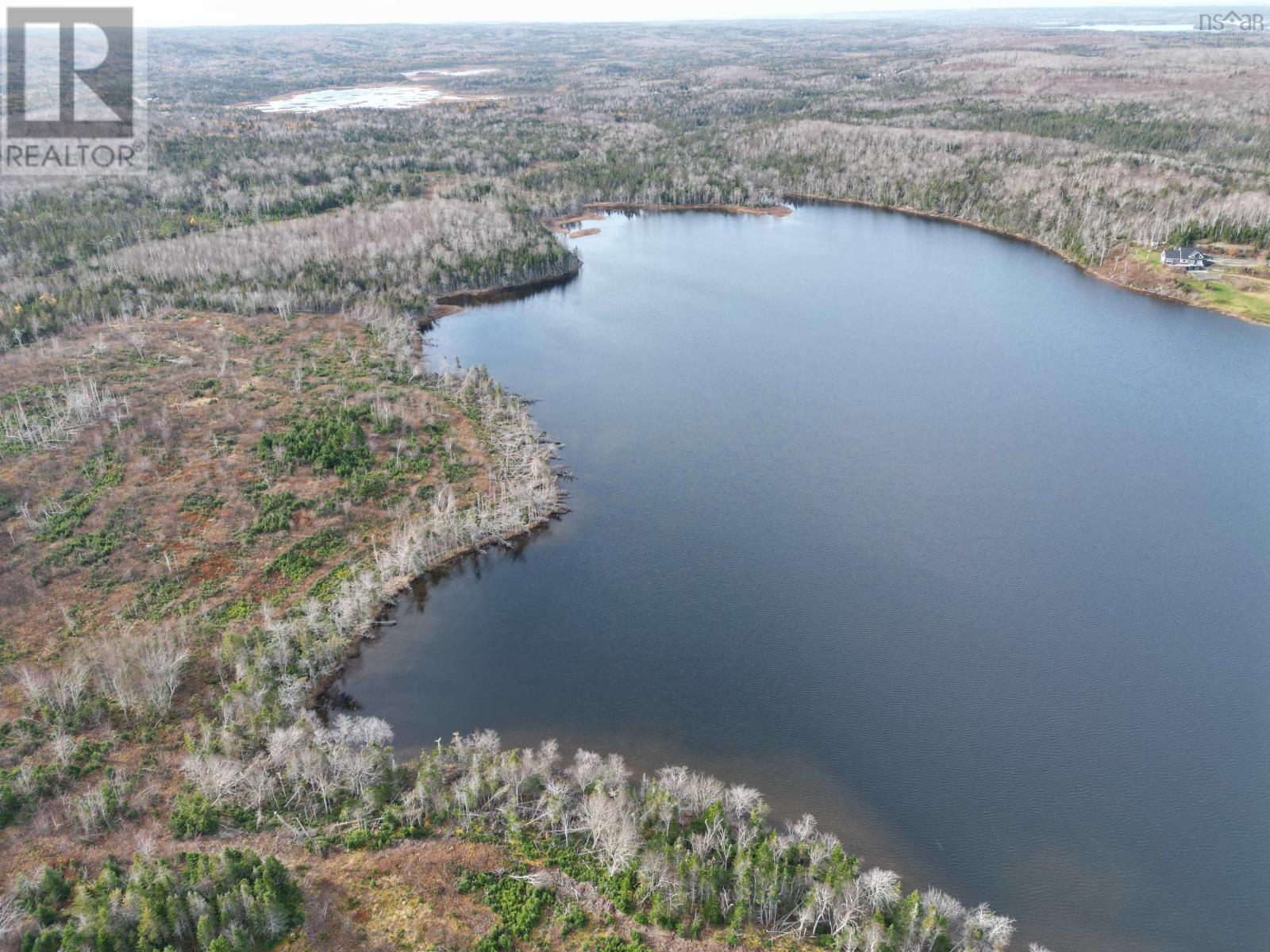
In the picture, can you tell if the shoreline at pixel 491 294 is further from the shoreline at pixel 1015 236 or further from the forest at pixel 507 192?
the shoreline at pixel 1015 236

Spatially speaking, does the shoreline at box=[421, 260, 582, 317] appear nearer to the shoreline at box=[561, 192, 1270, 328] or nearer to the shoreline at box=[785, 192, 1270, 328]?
the shoreline at box=[561, 192, 1270, 328]

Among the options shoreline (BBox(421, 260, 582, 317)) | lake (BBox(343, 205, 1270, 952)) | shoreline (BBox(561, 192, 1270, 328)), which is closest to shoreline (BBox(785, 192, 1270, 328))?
shoreline (BBox(561, 192, 1270, 328))

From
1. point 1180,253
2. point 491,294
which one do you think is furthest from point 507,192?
point 1180,253

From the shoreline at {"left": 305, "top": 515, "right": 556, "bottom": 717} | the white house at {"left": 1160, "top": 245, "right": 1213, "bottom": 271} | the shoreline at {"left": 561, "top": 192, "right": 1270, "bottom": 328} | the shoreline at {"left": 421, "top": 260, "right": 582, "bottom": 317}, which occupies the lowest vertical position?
the shoreline at {"left": 305, "top": 515, "right": 556, "bottom": 717}

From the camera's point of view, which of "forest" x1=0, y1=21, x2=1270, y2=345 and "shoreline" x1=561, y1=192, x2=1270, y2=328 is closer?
"forest" x1=0, y1=21, x2=1270, y2=345

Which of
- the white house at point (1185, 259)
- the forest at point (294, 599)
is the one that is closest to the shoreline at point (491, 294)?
the forest at point (294, 599)

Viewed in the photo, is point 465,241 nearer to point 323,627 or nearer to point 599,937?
point 323,627

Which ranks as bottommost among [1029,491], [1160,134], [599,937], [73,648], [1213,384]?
[599,937]

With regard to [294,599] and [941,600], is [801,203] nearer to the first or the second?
[941,600]

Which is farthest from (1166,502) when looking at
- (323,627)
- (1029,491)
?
(323,627)
